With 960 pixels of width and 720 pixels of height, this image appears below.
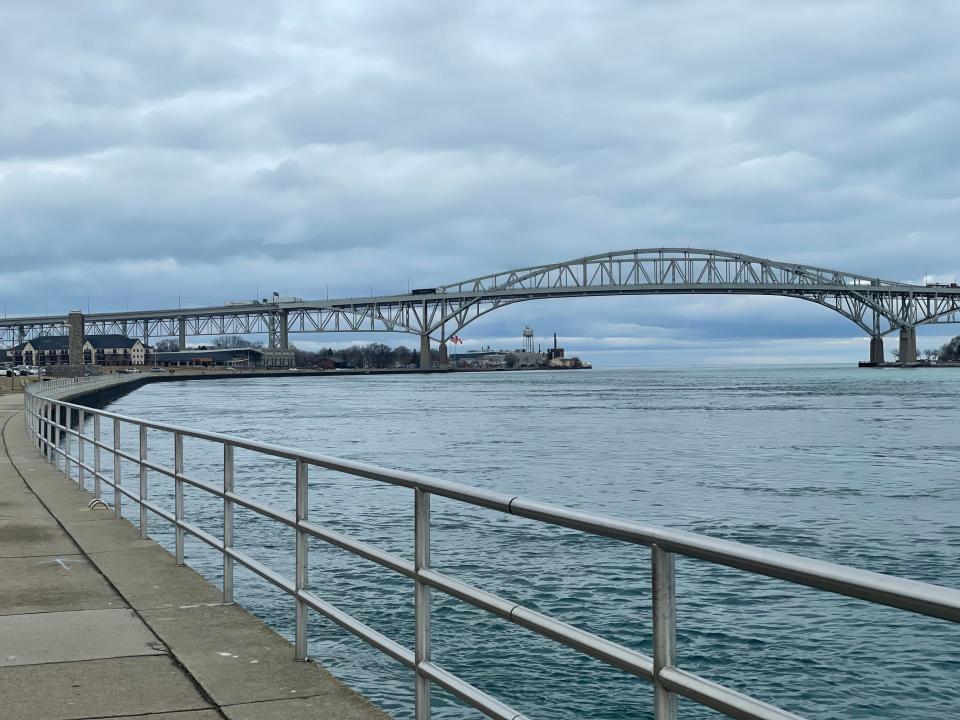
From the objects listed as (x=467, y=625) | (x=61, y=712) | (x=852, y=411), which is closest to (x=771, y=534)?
(x=467, y=625)

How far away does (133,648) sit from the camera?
602cm

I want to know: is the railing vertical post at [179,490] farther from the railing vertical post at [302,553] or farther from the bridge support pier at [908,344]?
the bridge support pier at [908,344]

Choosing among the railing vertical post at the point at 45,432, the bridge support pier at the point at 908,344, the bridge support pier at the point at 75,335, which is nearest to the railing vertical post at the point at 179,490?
the railing vertical post at the point at 45,432

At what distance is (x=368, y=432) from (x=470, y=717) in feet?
113

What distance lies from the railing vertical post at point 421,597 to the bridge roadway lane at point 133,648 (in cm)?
43

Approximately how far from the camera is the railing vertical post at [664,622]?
10.1 feet

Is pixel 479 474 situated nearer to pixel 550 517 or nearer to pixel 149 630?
pixel 149 630

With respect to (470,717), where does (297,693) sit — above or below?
above

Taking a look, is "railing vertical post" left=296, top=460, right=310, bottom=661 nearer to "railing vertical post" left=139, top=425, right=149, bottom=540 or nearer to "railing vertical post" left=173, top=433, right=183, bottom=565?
"railing vertical post" left=173, top=433, right=183, bottom=565

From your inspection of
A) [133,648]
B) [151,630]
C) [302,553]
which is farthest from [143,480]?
[302,553]

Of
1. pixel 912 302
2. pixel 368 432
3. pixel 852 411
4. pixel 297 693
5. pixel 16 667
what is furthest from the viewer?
pixel 912 302

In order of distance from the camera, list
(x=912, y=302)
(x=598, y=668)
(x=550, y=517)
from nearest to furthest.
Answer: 1. (x=550, y=517)
2. (x=598, y=668)
3. (x=912, y=302)

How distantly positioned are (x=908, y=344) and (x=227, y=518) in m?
191

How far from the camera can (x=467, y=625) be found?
10.9 m
